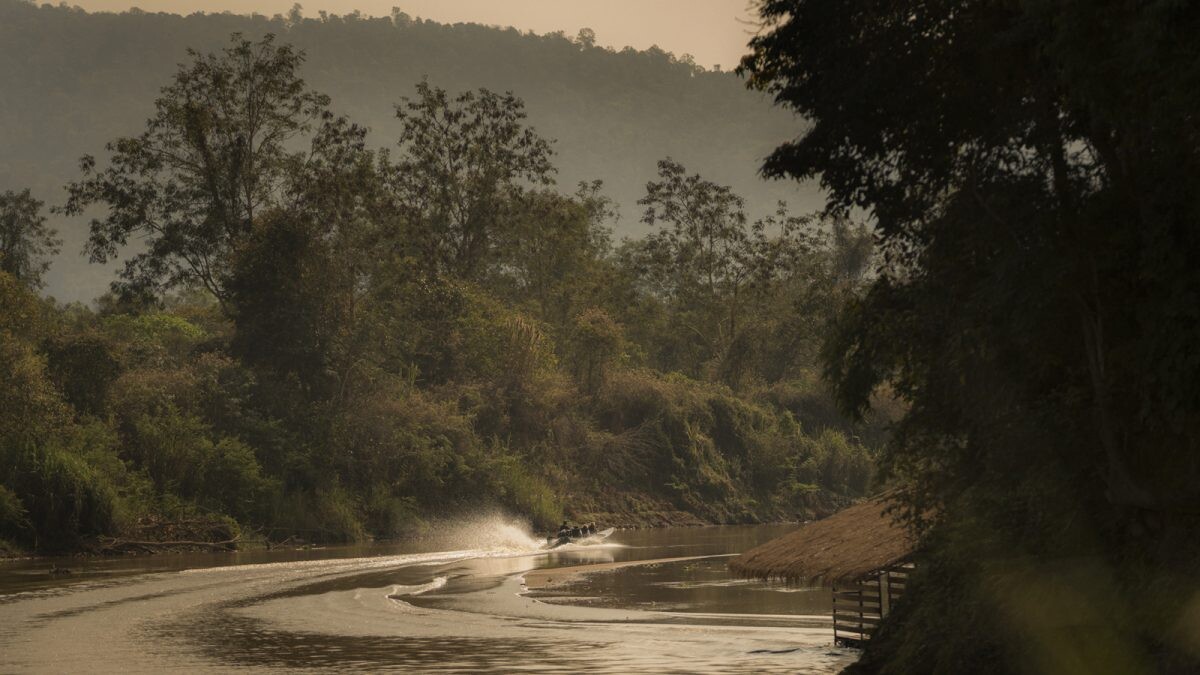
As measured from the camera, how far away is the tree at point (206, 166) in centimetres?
7381

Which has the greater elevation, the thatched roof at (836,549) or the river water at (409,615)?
the thatched roof at (836,549)

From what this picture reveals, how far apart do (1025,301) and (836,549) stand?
56.1 ft

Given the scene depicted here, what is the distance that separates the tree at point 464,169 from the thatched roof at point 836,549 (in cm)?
5190

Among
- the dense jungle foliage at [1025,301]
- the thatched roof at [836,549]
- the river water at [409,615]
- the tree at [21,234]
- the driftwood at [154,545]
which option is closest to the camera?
the dense jungle foliage at [1025,301]

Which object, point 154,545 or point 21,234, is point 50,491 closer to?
point 154,545

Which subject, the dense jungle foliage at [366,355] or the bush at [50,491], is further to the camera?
the dense jungle foliage at [366,355]

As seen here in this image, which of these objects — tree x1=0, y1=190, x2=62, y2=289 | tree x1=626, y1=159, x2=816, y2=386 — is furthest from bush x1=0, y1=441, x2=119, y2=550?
tree x1=626, y1=159, x2=816, y2=386

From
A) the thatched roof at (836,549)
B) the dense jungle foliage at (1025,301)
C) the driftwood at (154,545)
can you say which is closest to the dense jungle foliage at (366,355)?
the driftwood at (154,545)

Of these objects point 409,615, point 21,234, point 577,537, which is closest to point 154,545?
point 577,537

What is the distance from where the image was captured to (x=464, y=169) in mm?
90500

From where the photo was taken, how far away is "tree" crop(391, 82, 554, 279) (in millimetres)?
88625

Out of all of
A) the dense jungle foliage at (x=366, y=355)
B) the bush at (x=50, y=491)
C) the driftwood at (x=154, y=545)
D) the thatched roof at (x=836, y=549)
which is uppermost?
the dense jungle foliage at (x=366, y=355)

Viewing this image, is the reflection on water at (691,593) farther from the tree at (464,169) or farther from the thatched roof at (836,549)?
the tree at (464,169)

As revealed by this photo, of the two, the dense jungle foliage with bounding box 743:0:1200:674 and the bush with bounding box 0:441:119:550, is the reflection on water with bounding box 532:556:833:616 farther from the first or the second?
the bush with bounding box 0:441:119:550
